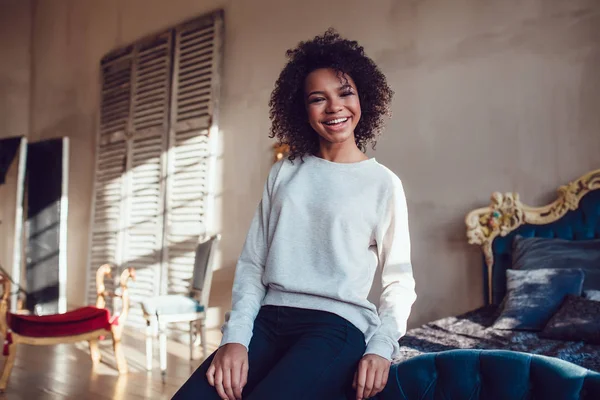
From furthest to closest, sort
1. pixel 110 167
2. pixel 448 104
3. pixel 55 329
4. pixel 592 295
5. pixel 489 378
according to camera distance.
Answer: pixel 110 167, pixel 55 329, pixel 448 104, pixel 592 295, pixel 489 378

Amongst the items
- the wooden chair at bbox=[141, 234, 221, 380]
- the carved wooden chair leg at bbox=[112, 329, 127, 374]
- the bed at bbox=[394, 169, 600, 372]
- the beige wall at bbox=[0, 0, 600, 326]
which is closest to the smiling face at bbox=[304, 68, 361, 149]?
the bed at bbox=[394, 169, 600, 372]

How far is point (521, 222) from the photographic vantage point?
3275 mm

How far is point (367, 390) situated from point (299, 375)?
0.41ft

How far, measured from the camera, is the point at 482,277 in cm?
346

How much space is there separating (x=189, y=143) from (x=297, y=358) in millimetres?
4257

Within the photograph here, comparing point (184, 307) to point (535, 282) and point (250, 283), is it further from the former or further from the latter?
point (250, 283)

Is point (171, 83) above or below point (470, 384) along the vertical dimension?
above

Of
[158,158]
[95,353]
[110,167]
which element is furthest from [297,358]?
[110,167]

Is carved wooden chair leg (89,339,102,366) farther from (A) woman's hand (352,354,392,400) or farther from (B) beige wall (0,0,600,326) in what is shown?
(A) woman's hand (352,354,392,400)

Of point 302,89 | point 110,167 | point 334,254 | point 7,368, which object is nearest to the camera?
point 334,254

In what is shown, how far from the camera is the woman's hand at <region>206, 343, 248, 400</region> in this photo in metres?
1.05

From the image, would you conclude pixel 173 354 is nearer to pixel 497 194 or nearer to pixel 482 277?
pixel 482 277

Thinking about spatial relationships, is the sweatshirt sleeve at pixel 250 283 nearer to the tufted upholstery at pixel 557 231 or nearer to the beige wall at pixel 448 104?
the tufted upholstery at pixel 557 231

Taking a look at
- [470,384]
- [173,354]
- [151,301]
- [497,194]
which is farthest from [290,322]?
[173,354]
